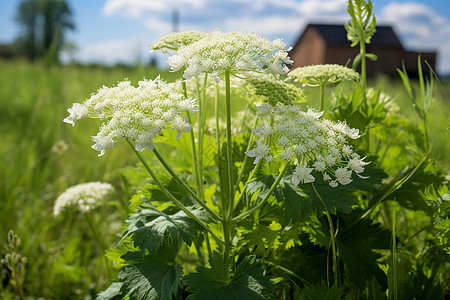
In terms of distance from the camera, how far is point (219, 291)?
3.71 ft

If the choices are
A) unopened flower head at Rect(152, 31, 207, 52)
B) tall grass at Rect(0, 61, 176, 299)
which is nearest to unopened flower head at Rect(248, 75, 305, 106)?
unopened flower head at Rect(152, 31, 207, 52)

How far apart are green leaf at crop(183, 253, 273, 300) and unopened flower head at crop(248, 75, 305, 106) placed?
0.48 m

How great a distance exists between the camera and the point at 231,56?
1.09 m

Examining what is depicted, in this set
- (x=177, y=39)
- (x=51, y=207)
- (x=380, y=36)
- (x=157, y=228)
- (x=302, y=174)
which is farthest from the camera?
(x=380, y=36)

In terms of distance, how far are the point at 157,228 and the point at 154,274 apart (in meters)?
0.15

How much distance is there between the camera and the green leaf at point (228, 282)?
1.11 m

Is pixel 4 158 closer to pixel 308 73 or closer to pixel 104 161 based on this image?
pixel 104 161

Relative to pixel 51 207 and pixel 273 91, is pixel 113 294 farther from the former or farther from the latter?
pixel 51 207

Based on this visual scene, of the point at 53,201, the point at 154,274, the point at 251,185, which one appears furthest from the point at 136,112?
the point at 53,201

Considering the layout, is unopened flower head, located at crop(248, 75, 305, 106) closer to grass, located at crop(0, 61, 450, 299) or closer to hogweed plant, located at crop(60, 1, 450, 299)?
hogweed plant, located at crop(60, 1, 450, 299)

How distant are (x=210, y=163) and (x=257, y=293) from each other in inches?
27.3

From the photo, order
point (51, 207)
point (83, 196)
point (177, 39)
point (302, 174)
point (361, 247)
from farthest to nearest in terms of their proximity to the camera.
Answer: point (51, 207) → point (83, 196) → point (361, 247) → point (177, 39) → point (302, 174)

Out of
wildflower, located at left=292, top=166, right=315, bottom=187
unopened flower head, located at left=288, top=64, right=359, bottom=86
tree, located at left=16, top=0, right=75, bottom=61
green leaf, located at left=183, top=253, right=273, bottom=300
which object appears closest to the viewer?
wildflower, located at left=292, top=166, right=315, bottom=187

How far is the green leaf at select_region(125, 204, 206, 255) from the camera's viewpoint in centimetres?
116
